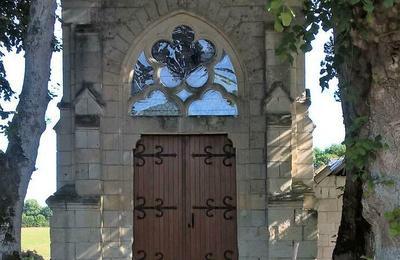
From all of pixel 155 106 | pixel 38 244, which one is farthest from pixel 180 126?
pixel 38 244

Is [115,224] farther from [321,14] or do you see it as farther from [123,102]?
[321,14]

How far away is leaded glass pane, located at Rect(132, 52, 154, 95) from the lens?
1157 cm

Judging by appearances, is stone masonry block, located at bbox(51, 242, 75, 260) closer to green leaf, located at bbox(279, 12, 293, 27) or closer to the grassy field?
the grassy field

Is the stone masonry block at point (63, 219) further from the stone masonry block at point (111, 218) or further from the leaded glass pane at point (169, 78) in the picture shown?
the leaded glass pane at point (169, 78)

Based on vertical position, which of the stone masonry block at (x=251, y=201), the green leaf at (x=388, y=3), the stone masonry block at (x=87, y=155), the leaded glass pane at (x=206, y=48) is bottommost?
the stone masonry block at (x=251, y=201)

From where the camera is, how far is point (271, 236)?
426 inches

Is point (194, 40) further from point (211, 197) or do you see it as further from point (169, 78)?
point (211, 197)

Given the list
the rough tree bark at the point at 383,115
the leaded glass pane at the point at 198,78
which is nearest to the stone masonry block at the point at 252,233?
the leaded glass pane at the point at 198,78

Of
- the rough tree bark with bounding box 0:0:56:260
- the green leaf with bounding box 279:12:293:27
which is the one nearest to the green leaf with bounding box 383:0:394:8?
the green leaf with bounding box 279:12:293:27

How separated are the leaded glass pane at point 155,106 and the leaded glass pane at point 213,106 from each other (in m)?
0.32

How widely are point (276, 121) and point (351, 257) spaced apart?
2616mm

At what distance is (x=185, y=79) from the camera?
1165cm

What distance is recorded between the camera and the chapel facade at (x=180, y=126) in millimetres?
11047

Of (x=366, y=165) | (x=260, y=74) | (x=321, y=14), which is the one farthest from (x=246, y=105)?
(x=366, y=165)
